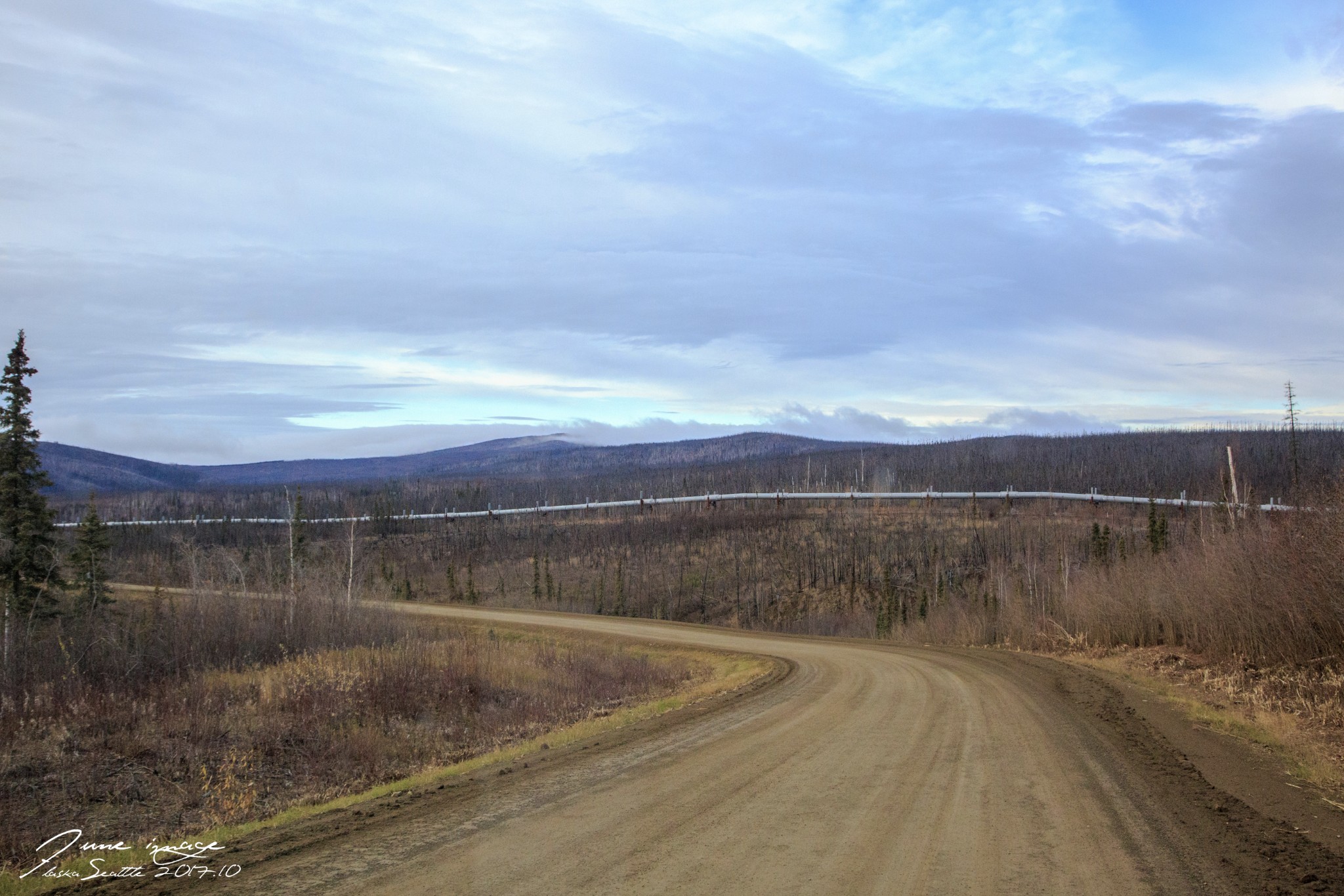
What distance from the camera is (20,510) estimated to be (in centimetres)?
2669

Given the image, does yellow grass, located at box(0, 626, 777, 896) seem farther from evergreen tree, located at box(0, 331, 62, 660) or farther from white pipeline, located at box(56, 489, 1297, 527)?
white pipeline, located at box(56, 489, 1297, 527)

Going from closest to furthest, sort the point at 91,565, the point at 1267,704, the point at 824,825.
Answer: the point at 824,825 → the point at 1267,704 → the point at 91,565

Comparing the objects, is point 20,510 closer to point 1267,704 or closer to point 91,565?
point 91,565

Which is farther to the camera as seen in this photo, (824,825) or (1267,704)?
(1267,704)

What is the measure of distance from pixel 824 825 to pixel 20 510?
29.4 metres

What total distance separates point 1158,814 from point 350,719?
1401cm

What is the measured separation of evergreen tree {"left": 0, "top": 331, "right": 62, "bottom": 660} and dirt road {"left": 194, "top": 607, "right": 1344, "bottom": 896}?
23935 mm

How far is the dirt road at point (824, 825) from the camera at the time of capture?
620cm

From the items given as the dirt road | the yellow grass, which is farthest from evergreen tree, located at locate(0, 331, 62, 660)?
the dirt road

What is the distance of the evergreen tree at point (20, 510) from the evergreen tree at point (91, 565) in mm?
1225

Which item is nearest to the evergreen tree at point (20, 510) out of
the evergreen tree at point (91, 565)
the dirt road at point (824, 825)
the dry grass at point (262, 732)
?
the evergreen tree at point (91, 565)

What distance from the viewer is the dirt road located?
620 cm
